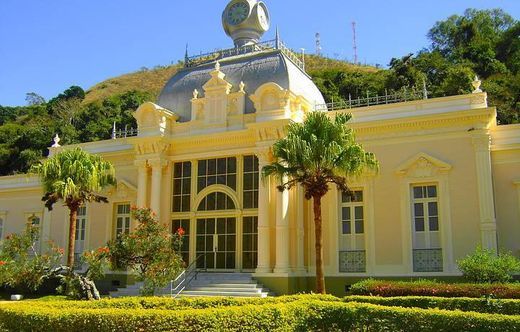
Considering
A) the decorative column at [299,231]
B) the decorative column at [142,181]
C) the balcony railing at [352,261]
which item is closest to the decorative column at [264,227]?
the decorative column at [299,231]

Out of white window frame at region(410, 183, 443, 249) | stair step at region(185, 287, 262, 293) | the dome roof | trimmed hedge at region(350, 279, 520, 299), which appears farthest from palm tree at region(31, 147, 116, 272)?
white window frame at region(410, 183, 443, 249)

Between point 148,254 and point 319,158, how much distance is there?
281 inches

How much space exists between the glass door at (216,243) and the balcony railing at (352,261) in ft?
15.9

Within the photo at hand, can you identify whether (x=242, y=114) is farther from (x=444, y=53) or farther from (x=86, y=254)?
(x=444, y=53)

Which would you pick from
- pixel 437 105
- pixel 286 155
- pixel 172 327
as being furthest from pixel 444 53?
pixel 172 327

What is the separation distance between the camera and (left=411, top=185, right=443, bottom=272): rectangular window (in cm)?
2039

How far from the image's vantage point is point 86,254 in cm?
1939

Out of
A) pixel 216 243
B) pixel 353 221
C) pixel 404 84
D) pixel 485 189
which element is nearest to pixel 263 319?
pixel 353 221

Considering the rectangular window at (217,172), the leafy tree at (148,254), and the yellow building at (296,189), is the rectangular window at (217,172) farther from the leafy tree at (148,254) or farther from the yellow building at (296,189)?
the leafy tree at (148,254)

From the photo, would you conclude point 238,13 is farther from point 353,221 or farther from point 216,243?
point 353,221

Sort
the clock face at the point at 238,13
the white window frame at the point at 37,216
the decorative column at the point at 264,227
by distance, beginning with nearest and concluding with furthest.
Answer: the decorative column at the point at 264,227 < the clock face at the point at 238,13 < the white window frame at the point at 37,216

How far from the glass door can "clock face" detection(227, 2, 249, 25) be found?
38.4 ft

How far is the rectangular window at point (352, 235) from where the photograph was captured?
21.5 meters

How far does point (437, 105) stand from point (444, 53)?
143ft
